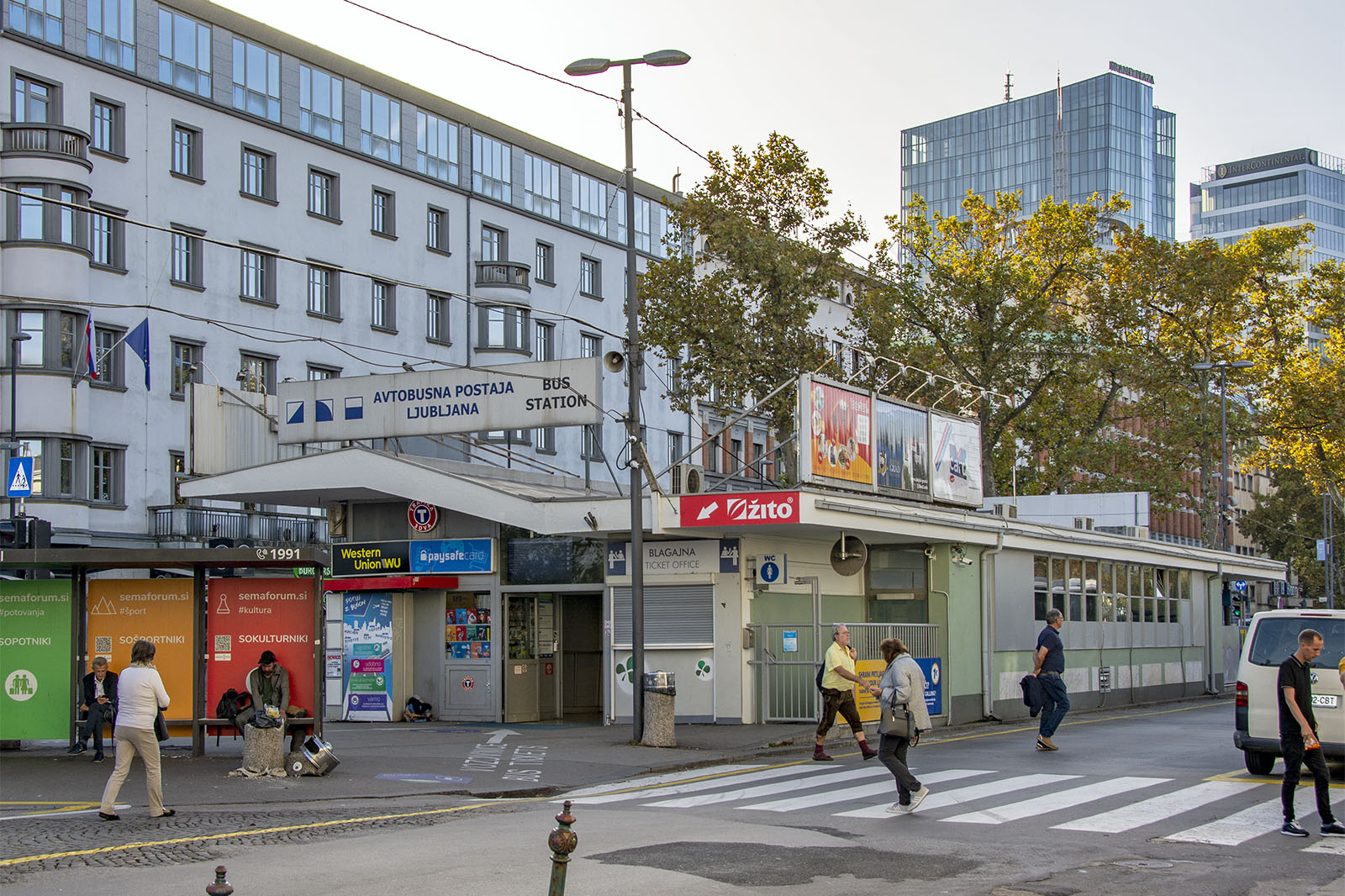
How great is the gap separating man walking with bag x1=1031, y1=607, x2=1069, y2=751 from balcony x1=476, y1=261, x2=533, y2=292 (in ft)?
136

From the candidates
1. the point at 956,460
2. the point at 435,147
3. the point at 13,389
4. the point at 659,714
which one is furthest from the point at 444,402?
the point at 435,147

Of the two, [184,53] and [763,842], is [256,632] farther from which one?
[184,53]

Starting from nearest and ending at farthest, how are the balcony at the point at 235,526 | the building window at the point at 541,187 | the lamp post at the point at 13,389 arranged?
the lamp post at the point at 13,389 < the balcony at the point at 235,526 < the building window at the point at 541,187

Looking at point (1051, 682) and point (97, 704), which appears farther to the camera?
point (1051, 682)

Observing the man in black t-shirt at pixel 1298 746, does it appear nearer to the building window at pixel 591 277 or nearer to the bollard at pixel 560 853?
the bollard at pixel 560 853

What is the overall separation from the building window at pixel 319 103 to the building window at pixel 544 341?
38.4ft

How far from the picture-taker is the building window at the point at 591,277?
65.3m

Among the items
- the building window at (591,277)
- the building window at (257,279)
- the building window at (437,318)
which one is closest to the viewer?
the building window at (257,279)

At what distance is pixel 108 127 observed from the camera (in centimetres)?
4581

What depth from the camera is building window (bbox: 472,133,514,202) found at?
60344 mm

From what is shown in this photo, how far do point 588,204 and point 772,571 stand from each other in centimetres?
4452

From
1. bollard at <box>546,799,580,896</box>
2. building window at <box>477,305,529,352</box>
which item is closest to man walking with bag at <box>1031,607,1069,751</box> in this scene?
bollard at <box>546,799,580,896</box>

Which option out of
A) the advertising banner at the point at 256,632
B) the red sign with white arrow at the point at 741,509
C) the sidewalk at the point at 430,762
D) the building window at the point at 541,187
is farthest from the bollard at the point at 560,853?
the building window at the point at 541,187

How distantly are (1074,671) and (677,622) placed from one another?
1000cm
